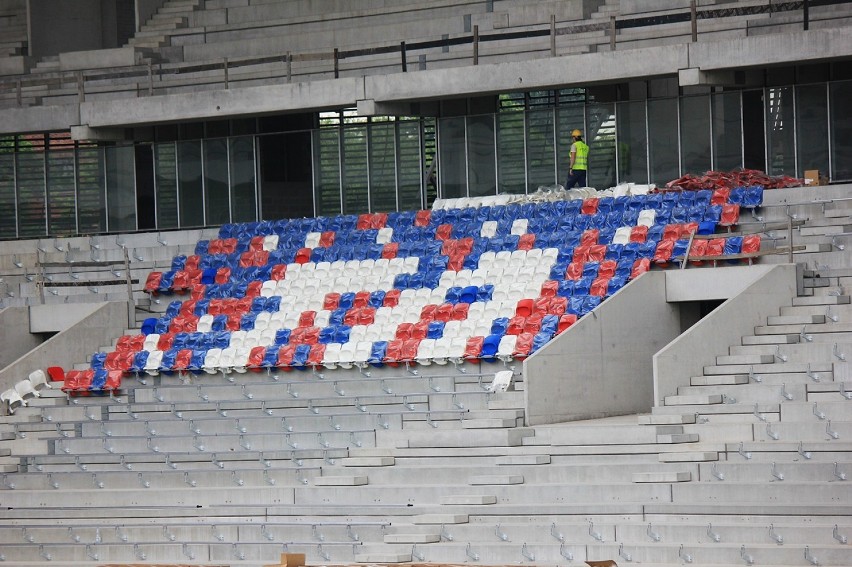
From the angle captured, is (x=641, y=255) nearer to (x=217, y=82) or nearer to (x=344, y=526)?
(x=344, y=526)

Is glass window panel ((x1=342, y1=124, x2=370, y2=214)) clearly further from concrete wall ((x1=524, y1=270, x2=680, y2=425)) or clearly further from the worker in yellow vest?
concrete wall ((x1=524, y1=270, x2=680, y2=425))

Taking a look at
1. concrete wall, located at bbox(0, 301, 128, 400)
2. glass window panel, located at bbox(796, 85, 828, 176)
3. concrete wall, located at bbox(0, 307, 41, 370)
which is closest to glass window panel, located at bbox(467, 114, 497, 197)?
glass window panel, located at bbox(796, 85, 828, 176)

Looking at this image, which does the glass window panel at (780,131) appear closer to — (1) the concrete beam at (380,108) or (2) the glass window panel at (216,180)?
(1) the concrete beam at (380,108)

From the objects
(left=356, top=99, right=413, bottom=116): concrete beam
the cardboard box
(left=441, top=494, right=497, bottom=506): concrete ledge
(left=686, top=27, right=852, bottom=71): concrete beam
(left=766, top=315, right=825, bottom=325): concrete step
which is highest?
(left=686, top=27, right=852, bottom=71): concrete beam

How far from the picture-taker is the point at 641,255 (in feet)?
80.3

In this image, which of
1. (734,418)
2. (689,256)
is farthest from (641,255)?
(734,418)

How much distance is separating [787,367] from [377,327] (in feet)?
22.3

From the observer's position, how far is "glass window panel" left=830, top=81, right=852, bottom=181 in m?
27.7

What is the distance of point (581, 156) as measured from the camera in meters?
28.6

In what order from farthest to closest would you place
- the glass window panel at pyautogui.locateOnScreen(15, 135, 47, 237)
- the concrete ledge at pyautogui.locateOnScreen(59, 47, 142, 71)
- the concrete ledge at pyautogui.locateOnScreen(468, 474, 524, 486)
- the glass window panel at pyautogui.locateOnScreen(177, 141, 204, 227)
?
the concrete ledge at pyautogui.locateOnScreen(59, 47, 142, 71), the glass window panel at pyautogui.locateOnScreen(15, 135, 47, 237), the glass window panel at pyautogui.locateOnScreen(177, 141, 204, 227), the concrete ledge at pyautogui.locateOnScreen(468, 474, 524, 486)

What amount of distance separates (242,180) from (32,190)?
4.69 m

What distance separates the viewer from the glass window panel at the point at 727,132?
28766mm

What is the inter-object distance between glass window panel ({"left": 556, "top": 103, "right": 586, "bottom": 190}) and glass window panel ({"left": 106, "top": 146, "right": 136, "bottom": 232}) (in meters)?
9.06

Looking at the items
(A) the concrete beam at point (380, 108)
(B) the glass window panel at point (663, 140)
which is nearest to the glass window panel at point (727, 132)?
(B) the glass window panel at point (663, 140)
